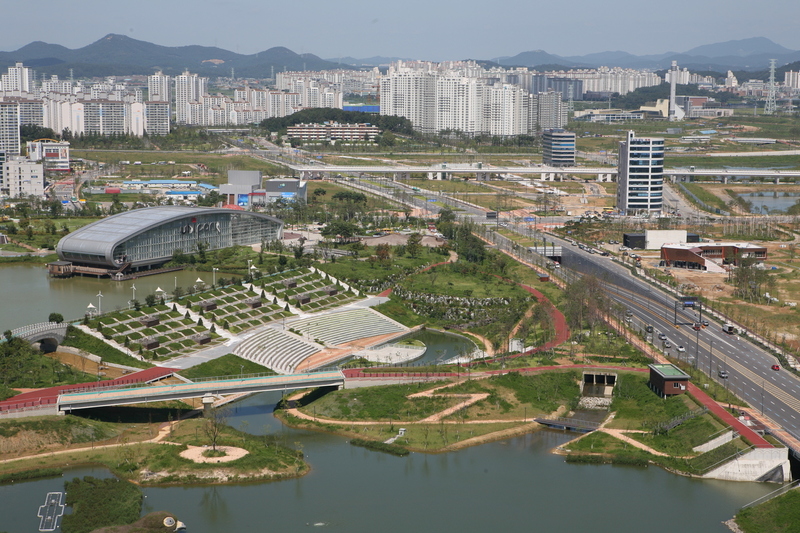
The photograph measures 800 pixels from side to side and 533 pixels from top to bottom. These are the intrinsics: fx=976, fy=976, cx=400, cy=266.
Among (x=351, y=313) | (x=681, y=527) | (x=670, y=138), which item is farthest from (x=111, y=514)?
(x=670, y=138)

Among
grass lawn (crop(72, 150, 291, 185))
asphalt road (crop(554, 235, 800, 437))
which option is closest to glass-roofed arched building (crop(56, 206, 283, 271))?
asphalt road (crop(554, 235, 800, 437))

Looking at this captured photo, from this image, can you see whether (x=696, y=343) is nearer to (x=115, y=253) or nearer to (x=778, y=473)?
(x=778, y=473)

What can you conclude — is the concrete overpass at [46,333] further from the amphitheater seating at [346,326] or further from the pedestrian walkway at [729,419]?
the pedestrian walkway at [729,419]

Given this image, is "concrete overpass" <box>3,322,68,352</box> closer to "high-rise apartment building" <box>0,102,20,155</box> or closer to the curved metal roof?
the curved metal roof

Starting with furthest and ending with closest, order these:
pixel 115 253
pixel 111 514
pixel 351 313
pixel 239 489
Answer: pixel 115 253 < pixel 351 313 < pixel 239 489 < pixel 111 514

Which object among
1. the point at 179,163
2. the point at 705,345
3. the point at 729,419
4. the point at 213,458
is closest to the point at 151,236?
the point at 213,458
